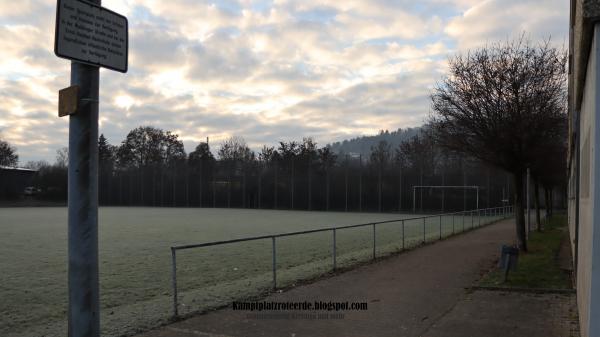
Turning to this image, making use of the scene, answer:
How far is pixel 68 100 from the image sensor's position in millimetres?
3691

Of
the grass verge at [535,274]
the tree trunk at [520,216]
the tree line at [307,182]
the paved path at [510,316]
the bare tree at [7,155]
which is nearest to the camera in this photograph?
the paved path at [510,316]

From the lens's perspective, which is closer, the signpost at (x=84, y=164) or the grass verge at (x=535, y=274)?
the signpost at (x=84, y=164)

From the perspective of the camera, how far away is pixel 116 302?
9.02 meters

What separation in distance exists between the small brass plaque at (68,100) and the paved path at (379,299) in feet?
11.4

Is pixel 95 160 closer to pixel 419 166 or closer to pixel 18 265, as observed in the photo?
pixel 18 265

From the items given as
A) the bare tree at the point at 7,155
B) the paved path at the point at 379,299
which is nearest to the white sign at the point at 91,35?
the paved path at the point at 379,299

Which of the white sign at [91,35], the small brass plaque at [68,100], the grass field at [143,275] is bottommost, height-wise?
the grass field at [143,275]

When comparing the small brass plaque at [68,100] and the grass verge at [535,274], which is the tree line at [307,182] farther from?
the small brass plaque at [68,100]

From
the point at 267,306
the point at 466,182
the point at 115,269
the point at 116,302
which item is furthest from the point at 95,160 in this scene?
the point at 466,182

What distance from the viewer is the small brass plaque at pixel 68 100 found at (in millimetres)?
3650

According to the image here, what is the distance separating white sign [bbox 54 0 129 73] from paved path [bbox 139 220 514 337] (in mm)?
3726

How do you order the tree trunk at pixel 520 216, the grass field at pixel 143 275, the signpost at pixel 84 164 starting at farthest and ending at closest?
the tree trunk at pixel 520 216 < the grass field at pixel 143 275 < the signpost at pixel 84 164

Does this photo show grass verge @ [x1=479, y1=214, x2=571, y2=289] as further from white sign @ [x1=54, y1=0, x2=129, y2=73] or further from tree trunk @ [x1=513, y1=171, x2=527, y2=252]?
white sign @ [x1=54, y1=0, x2=129, y2=73]

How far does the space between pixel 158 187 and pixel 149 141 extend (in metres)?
27.7
